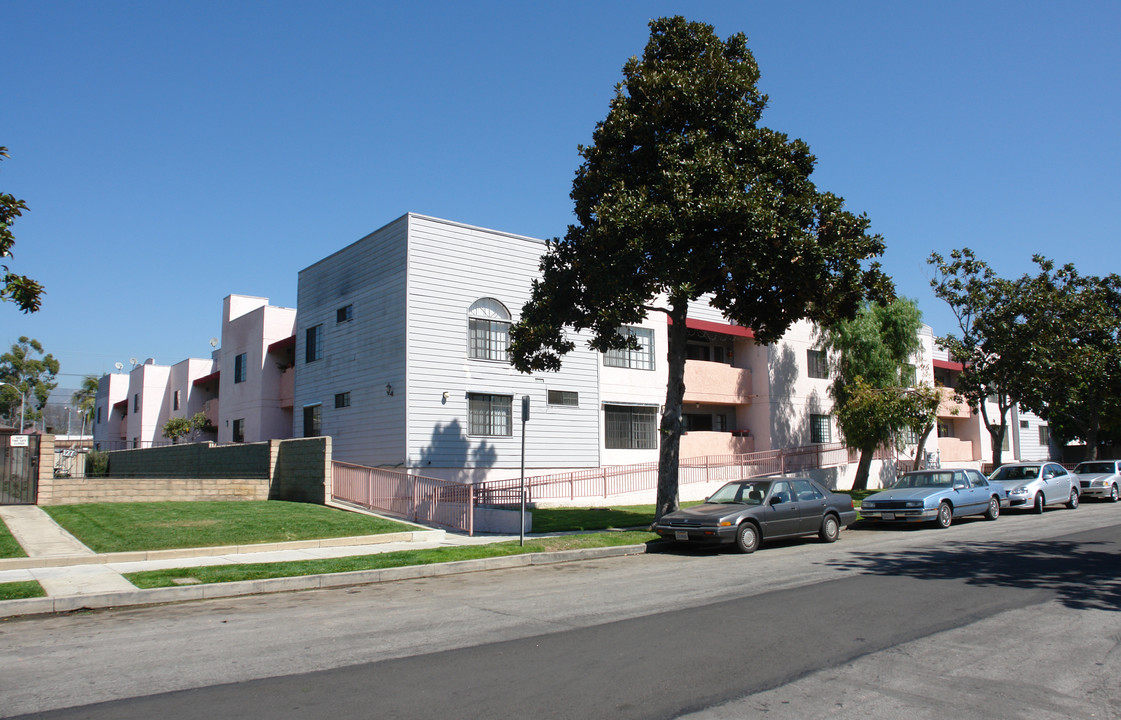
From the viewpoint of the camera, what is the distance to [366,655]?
7.04 meters

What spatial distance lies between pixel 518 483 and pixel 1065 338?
2267cm

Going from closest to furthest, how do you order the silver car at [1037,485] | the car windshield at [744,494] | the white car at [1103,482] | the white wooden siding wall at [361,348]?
the car windshield at [744,494]
the silver car at [1037,485]
the white wooden siding wall at [361,348]
the white car at [1103,482]

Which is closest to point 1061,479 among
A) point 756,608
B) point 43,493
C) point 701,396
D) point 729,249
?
point 701,396

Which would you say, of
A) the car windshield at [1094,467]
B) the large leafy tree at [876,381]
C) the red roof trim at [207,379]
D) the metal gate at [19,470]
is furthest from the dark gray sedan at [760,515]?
the red roof trim at [207,379]

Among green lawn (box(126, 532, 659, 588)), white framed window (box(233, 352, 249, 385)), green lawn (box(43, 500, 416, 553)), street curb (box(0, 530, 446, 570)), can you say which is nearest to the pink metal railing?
green lawn (box(43, 500, 416, 553))

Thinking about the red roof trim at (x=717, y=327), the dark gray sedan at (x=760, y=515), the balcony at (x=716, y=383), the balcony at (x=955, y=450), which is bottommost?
the dark gray sedan at (x=760, y=515)

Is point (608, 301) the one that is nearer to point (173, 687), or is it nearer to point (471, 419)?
point (471, 419)

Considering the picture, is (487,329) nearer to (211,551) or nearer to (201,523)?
(201,523)

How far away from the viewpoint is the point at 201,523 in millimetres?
16750

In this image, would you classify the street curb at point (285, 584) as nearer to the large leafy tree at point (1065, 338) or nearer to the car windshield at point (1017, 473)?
the car windshield at point (1017, 473)

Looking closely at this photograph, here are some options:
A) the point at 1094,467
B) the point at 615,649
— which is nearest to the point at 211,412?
the point at 615,649

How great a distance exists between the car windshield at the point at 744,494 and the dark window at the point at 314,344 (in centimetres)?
1668

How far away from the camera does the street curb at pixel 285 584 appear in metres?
9.46

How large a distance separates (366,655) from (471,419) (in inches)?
665
